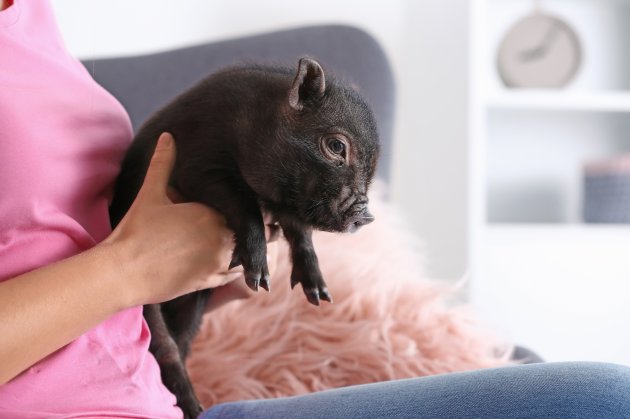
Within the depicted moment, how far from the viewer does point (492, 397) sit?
632 millimetres

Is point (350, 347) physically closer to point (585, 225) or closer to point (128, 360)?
point (128, 360)

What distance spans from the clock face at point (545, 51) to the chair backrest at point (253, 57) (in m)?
0.77

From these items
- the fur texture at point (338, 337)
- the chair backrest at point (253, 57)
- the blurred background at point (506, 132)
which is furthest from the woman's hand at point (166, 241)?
the blurred background at point (506, 132)

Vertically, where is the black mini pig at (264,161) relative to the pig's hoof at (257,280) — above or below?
above

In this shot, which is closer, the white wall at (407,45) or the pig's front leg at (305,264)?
the pig's front leg at (305,264)

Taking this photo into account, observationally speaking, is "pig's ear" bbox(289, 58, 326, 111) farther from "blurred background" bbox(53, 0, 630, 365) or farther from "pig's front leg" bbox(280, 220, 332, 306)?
"blurred background" bbox(53, 0, 630, 365)

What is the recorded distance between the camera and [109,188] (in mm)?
861

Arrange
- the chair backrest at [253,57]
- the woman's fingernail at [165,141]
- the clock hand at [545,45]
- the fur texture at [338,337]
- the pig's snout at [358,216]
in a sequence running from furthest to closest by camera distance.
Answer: the clock hand at [545,45] → the chair backrest at [253,57] → the fur texture at [338,337] → the woman's fingernail at [165,141] → the pig's snout at [358,216]

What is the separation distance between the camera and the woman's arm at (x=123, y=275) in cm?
68

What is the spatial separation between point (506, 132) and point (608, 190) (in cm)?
40

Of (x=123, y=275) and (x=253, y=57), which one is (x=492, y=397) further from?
(x=253, y=57)

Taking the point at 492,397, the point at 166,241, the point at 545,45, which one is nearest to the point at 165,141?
the point at 166,241

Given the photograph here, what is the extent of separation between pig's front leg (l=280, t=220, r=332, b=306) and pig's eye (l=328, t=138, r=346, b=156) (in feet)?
0.36

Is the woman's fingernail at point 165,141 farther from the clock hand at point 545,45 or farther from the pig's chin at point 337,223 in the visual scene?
the clock hand at point 545,45
